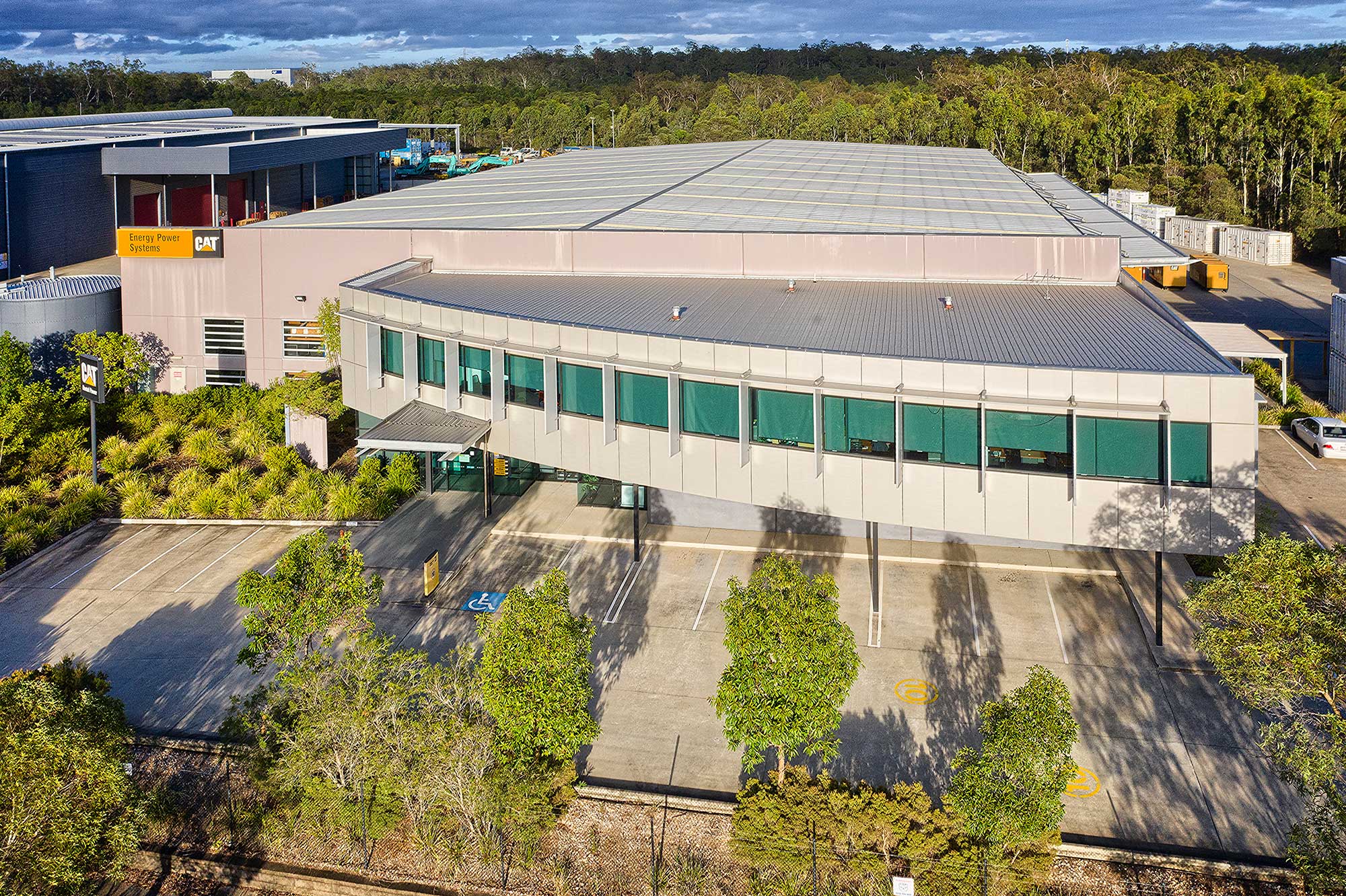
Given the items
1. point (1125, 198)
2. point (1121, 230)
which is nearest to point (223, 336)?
point (1121, 230)

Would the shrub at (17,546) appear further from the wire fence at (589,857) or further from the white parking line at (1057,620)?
the white parking line at (1057,620)

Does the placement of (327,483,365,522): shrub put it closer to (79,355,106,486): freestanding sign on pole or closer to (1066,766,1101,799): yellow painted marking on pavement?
(79,355,106,486): freestanding sign on pole

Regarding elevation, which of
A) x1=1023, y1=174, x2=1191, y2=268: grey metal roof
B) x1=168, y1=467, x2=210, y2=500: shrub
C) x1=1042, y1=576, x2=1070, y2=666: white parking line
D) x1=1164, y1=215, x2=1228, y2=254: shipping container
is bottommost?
x1=1042, y1=576, x2=1070, y2=666: white parking line

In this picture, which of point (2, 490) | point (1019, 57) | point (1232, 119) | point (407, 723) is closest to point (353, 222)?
point (2, 490)

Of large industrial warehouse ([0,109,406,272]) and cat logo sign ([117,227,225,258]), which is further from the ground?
large industrial warehouse ([0,109,406,272])

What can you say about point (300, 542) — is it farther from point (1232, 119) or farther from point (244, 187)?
point (1232, 119)

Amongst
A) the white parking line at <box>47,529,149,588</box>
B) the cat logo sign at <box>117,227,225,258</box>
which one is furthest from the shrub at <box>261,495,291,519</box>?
the cat logo sign at <box>117,227,225,258</box>

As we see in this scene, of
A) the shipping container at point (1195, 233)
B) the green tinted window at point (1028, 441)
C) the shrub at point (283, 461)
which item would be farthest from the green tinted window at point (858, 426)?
the shipping container at point (1195, 233)
